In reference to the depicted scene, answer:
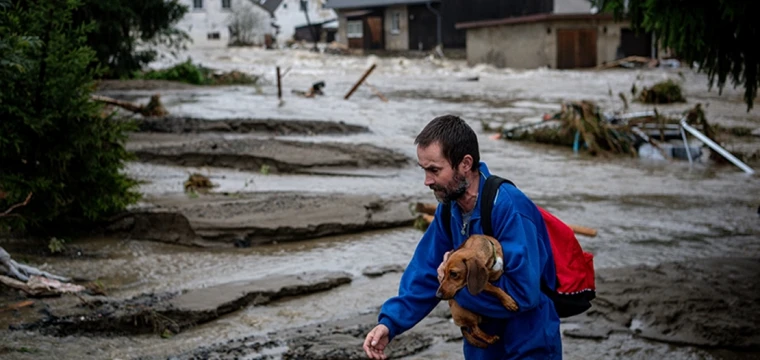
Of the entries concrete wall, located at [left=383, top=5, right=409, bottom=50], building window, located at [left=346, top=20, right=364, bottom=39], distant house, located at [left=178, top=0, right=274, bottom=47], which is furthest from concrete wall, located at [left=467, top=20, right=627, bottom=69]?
distant house, located at [left=178, top=0, right=274, bottom=47]

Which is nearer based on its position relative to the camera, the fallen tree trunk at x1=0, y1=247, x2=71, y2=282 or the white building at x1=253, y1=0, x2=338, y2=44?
the fallen tree trunk at x1=0, y1=247, x2=71, y2=282

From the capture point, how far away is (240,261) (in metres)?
8.30

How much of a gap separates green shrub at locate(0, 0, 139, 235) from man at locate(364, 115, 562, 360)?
5.20m

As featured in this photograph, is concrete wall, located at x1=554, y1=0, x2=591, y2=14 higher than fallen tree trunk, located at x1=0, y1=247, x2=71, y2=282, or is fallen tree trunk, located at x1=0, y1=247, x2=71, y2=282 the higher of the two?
concrete wall, located at x1=554, y1=0, x2=591, y2=14

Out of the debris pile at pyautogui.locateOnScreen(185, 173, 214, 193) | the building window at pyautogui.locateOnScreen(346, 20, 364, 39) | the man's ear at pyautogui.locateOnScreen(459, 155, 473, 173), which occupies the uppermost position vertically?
the building window at pyautogui.locateOnScreen(346, 20, 364, 39)

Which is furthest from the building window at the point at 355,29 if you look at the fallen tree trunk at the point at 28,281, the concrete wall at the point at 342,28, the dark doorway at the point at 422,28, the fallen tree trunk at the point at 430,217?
the fallen tree trunk at the point at 28,281

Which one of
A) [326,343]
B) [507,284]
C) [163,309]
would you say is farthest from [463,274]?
[163,309]

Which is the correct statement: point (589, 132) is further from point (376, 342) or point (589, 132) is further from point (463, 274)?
point (463, 274)

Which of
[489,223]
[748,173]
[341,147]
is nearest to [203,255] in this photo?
[489,223]

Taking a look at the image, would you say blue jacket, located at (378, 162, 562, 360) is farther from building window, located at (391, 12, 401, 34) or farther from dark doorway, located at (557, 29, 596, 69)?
building window, located at (391, 12, 401, 34)

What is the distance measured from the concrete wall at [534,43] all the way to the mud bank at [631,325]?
36686 mm

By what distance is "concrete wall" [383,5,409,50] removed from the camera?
61.9 metres

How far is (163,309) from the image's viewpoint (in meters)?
6.33

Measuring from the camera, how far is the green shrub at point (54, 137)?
26.0 ft
